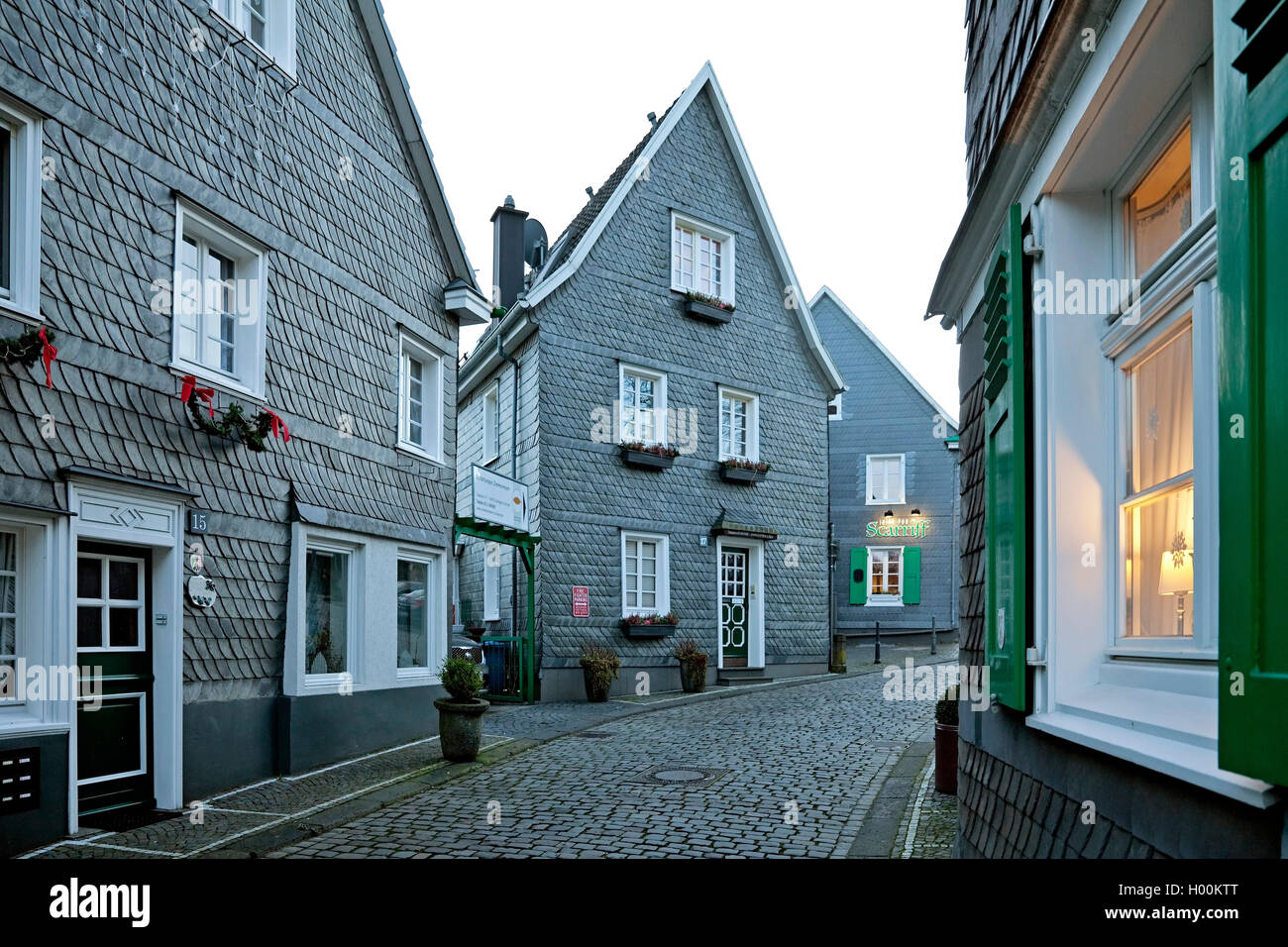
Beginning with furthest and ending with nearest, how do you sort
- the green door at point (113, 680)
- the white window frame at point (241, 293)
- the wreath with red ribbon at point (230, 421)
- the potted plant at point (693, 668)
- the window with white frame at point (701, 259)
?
the window with white frame at point (701, 259) < the potted plant at point (693, 668) < the white window frame at point (241, 293) < the wreath with red ribbon at point (230, 421) < the green door at point (113, 680)

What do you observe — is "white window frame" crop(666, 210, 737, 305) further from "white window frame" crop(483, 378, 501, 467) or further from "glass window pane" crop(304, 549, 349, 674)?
"glass window pane" crop(304, 549, 349, 674)

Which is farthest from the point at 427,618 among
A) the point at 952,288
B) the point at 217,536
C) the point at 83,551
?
the point at 952,288

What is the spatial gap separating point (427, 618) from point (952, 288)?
9.00 meters

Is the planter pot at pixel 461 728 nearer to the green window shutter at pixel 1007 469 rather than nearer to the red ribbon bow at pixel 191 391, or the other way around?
the red ribbon bow at pixel 191 391

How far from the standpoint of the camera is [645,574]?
64.4ft

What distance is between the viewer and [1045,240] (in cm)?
413

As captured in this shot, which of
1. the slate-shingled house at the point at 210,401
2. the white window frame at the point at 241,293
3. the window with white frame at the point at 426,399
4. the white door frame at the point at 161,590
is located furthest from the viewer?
the window with white frame at the point at 426,399

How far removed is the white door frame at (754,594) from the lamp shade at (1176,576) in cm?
1713

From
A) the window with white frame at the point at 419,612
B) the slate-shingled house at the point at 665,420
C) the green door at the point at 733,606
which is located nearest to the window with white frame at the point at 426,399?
the window with white frame at the point at 419,612

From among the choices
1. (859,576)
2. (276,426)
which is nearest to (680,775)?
(276,426)

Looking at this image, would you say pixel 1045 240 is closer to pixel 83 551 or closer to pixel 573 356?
pixel 83 551

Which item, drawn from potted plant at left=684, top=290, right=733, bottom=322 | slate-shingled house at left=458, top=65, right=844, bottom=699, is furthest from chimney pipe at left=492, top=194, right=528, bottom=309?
potted plant at left=684, top=290, right=733, bottom=322

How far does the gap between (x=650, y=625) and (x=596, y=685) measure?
72.2 inches

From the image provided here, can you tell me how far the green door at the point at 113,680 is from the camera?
796cm
